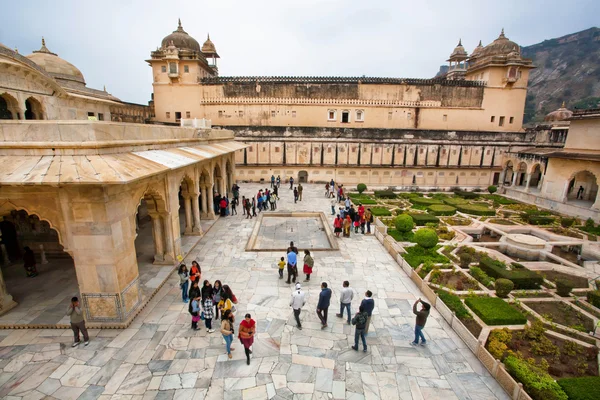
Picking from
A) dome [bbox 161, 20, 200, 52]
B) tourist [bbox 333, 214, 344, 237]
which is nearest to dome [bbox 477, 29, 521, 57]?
tourist [bbox 333, 214, 344, 237]

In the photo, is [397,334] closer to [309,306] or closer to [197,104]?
[309,306]

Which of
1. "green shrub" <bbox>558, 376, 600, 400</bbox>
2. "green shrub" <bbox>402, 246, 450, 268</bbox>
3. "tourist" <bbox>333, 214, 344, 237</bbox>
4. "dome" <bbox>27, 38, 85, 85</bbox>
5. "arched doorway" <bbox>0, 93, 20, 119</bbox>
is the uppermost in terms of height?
"dome" <bbox>27, 38, 85, 85</bbox>

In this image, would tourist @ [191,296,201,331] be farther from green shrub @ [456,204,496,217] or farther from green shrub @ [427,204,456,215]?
green shrub @ [456,204,496,217]

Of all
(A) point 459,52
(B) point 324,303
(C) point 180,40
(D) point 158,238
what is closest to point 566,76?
(A) point 459,52

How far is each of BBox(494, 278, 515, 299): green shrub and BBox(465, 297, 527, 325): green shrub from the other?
475 mm

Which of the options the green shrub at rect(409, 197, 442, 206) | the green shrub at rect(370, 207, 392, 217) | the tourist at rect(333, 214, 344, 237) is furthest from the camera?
the green shrub at rect(409, 197, 442, 206)

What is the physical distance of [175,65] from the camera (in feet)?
96.6

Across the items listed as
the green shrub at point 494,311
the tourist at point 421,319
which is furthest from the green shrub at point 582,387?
the tourist at point 421,319

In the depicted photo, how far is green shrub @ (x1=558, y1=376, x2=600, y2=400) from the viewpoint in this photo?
5383mm

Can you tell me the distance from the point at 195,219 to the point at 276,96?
21.0 m

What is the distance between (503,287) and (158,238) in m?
11.2

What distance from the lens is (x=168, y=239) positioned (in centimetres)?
1021

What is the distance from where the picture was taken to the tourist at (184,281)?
27.0 feet

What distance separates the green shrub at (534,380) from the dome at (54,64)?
106 ft
